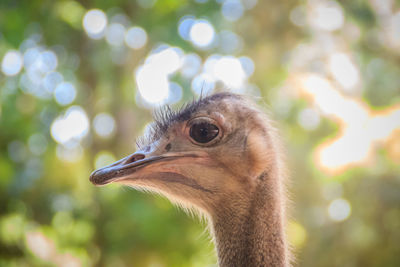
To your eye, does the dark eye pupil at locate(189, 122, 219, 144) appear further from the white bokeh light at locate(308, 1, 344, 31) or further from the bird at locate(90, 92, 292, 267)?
the white bokeh light at locate(308, 1, 344, 31)

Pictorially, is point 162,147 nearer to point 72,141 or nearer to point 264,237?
point 264,237

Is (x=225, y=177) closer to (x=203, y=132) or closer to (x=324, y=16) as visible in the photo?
(x=203, y=132)

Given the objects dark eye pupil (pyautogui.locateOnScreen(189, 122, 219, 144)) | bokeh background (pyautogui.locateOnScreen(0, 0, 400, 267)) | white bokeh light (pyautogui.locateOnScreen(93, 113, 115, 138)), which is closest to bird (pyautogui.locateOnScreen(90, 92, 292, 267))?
dark eye pupil (pyautogui.locateOnScreen(189, 122, 219, 144))

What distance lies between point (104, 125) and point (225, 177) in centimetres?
459

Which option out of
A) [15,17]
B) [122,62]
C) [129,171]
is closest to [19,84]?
[122,62]

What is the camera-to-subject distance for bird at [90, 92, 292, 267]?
1377mm

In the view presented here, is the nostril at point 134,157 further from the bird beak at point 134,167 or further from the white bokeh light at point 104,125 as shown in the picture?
the white bokeh light at point 104,125

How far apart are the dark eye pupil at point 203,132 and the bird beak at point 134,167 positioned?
0.06 metres

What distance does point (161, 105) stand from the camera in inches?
67.6

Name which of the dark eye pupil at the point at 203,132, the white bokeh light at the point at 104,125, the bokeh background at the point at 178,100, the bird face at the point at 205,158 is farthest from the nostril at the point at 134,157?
the white bokeh light at the point at 104,125

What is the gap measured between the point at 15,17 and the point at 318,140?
10.5 ft

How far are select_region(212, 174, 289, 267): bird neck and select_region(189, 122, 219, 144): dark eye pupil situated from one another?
199 millimetres

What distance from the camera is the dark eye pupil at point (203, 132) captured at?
4.61ft

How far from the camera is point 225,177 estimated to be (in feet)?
4.59
